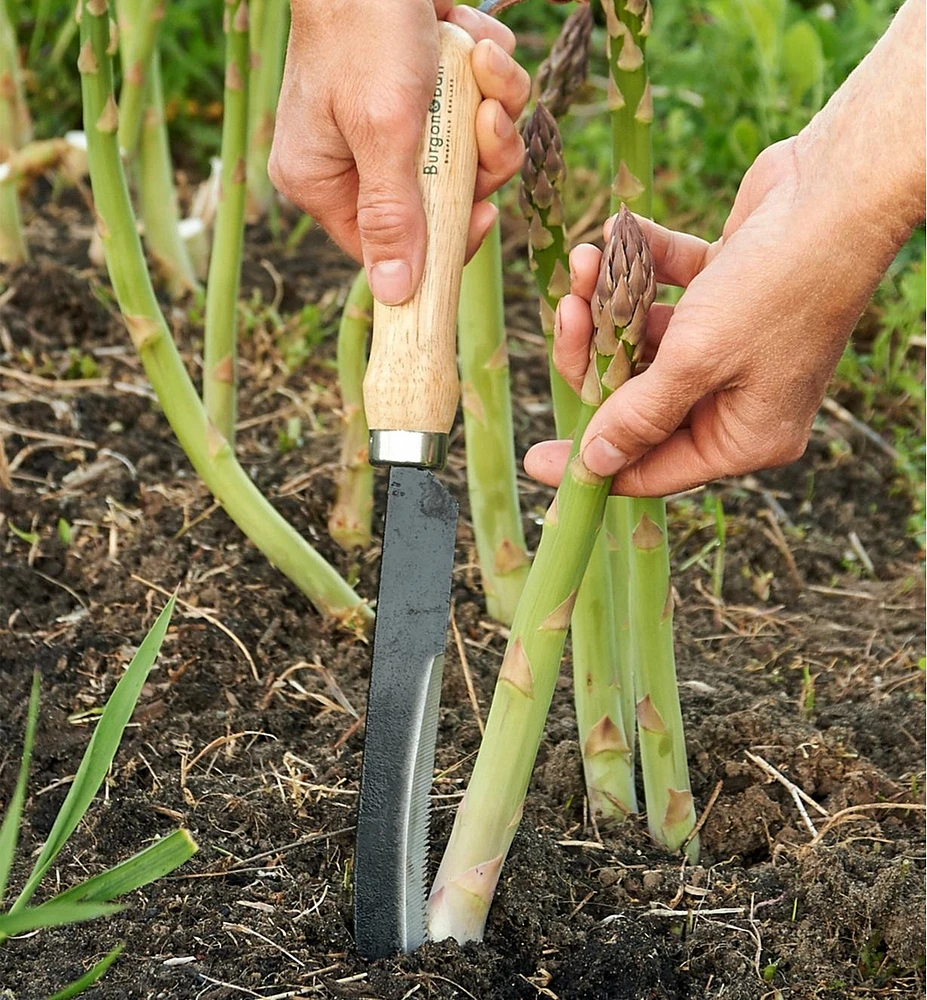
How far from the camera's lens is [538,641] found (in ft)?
4.09

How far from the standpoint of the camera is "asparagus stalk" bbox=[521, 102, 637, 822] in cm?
147

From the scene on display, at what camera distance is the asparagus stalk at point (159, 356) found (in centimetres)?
169

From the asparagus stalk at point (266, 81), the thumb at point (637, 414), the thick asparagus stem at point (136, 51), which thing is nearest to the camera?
the thumb at point (637, 414)

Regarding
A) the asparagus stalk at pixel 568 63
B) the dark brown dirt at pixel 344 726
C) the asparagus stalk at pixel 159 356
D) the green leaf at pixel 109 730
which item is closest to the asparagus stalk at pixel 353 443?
the dark brown dirt at pixel 344 726

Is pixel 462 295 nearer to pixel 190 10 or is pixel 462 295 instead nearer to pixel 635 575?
pixel 635 575

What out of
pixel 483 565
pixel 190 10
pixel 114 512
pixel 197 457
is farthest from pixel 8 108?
pixel 483 565

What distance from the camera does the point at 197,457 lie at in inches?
70.2

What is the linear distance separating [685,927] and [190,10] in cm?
279

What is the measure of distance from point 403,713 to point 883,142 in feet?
2.27

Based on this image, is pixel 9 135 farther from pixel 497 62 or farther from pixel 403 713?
pixel 403 713

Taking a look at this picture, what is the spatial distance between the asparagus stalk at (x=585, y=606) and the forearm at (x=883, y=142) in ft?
1.28

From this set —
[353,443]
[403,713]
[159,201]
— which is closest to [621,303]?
[403,713]

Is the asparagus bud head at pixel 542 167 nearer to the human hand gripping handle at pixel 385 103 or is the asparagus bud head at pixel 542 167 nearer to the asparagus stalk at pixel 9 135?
the human hand gripping handle at pixel 385 103

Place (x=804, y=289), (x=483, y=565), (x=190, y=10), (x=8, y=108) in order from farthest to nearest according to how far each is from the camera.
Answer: (x=190, y=10) < (x=8, y=108) < (x=483, y=565) < (x=804, y=289)
